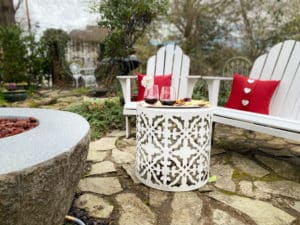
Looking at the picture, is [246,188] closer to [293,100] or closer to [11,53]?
[293,100]

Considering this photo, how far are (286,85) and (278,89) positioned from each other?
0.08 metres

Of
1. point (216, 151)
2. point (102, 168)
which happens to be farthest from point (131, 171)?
point (216, 151)

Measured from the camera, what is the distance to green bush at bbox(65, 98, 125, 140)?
296 centimetres

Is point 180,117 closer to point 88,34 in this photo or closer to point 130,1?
point 130,1

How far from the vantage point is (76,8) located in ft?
20.3

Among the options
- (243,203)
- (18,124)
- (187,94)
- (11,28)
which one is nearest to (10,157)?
(18,124)

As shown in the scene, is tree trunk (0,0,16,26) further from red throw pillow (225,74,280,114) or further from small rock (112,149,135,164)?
red throw pillow (225,74,280,114)

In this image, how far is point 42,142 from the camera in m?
0.93

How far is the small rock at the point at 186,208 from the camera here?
135cm

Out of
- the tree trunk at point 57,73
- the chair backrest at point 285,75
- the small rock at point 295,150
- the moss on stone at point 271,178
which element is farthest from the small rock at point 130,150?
the tree trunk at point 57,73

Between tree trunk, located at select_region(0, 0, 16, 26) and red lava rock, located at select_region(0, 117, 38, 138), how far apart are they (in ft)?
18.4

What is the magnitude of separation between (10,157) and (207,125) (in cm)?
122

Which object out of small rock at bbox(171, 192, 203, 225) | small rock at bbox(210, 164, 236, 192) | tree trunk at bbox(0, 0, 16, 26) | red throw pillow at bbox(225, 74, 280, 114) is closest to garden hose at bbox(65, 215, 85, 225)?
small rock at bbox(171, 192, 203, 225)

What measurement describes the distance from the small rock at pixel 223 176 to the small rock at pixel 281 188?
0.19 m
